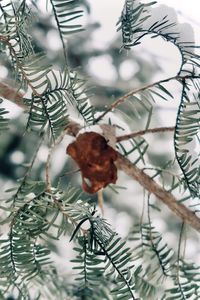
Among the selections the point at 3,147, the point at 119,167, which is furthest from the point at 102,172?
the point at 3,147

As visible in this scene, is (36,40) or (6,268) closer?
(6,268)

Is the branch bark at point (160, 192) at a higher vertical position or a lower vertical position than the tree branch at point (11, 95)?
lower

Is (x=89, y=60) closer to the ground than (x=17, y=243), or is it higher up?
higher up

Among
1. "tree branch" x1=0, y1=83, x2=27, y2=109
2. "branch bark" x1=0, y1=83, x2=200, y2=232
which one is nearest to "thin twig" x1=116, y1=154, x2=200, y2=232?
"branch bark" x1=0, y1=83, x2=200, y2=232

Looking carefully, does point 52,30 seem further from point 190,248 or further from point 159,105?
point 190,248

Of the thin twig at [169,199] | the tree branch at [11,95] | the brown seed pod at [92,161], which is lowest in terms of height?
the thin twig at [169,199]

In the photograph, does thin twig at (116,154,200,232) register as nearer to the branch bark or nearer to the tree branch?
the branch bark

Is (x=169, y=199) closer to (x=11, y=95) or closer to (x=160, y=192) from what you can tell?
(x=160, y=192)

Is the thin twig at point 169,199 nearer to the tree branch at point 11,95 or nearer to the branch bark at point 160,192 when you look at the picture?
the branch bark at point 160,192

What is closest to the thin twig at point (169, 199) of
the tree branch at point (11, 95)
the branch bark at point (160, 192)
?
the branch bark at point (160, 192)
